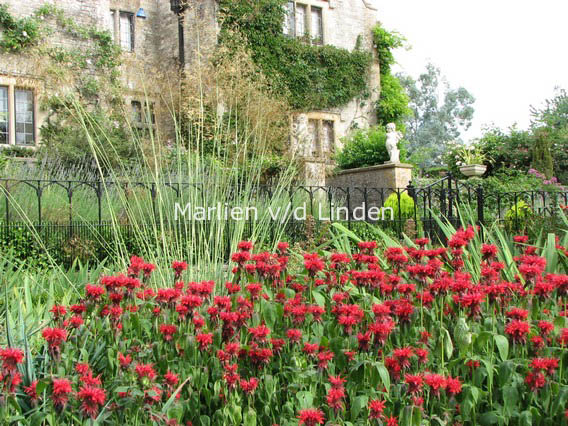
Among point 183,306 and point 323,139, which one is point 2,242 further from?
point 323,139

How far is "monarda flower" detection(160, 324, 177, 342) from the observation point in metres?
1.56

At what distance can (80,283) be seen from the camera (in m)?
3.14

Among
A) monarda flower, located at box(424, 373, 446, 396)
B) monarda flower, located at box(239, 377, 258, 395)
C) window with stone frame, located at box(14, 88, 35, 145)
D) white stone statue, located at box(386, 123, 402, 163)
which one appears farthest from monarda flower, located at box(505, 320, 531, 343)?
window with stone frame, located at box(14, 88, 35, 145)

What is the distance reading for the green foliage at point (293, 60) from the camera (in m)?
13.7

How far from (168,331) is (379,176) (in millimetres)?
10080

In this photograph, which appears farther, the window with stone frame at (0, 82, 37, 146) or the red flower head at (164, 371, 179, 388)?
the window with stone frame at (0, 82, 37, 146)

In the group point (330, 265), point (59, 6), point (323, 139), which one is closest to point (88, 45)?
point (59, 6)

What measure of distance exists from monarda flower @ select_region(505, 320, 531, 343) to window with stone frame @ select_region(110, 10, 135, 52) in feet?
47.4

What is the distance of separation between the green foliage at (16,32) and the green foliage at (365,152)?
695 cm

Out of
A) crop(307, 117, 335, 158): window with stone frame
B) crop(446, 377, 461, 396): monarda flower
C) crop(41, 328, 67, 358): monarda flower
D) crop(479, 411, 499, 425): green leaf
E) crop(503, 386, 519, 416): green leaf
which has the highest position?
crop(307, 117, 335, 158): window with stone frame

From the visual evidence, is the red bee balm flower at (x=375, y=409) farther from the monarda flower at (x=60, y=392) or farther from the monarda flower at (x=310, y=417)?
the monarda flower at (x=60, y=392)

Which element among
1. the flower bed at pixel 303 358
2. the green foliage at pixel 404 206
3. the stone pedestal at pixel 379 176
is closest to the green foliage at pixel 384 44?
the stone pedestal at pixel 379 176

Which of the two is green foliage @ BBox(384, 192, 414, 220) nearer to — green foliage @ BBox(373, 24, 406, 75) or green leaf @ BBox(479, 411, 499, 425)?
green leaf @ BBox(479, 411, 499, 425)

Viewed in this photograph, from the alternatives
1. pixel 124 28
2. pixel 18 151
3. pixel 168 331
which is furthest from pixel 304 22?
pixel 168 331
